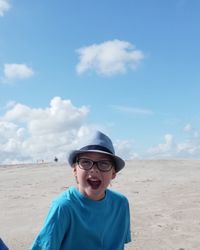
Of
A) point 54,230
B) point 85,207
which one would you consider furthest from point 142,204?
point 54,230

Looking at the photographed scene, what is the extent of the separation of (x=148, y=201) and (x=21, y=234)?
3151 millimetres

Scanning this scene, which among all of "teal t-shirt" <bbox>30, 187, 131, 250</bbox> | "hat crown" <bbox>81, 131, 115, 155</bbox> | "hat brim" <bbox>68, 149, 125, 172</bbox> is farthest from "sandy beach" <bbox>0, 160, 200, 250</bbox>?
"hat crown" <bbox>81, 131, 115, 155</bbox>

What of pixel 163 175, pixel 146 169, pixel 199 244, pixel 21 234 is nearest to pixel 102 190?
pixel 199 244

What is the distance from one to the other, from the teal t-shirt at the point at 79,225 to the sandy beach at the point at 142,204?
3166 millimetres

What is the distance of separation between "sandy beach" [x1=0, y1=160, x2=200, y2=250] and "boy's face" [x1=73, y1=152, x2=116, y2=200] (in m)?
3.36

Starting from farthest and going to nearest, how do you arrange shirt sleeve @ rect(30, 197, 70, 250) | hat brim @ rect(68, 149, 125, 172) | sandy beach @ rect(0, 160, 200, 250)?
sandy beach @ rect(0, 160, 200, 250)
hat brim @ rect(68, 149, 125, 172)
shirt sleeve @ rect(30, 197, 70, 250)

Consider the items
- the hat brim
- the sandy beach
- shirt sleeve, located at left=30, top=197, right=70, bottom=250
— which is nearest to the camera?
shirt sleeve, located at left=30, top=197, right=70, bottom=250

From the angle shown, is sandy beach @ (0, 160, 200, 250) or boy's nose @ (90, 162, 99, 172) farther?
sandy beach @ (0, 160, 200, 250)

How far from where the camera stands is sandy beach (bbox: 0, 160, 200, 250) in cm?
622

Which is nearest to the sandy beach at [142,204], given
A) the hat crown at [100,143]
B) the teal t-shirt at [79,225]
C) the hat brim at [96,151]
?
the teal t-shirt at [79,225]

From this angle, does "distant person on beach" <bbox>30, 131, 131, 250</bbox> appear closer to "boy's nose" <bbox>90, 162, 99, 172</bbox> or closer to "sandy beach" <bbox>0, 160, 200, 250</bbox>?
"boy's nose" <bbox>90, 162, 99, 172</bbox>

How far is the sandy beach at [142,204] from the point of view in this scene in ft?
20.4

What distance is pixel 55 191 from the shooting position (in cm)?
1034

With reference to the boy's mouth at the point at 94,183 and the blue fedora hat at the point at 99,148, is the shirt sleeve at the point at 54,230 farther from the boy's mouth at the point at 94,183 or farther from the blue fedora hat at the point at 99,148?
the blue fedora hat at the point at 99,148
